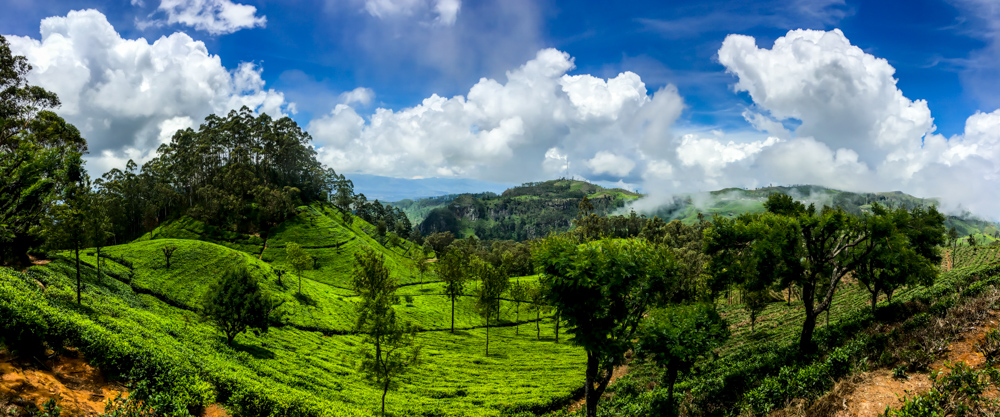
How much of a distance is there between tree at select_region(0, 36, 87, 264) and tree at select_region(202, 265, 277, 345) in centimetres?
1218

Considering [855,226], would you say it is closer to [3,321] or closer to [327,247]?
[3,321]

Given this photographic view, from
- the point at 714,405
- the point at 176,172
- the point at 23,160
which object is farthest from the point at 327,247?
the point at 714,405

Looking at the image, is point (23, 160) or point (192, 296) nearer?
point (23, 160)

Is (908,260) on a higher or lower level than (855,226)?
lower

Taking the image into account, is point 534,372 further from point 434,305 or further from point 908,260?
point 434,305

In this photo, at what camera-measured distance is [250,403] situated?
49.3ft

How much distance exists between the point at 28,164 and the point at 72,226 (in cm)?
1557

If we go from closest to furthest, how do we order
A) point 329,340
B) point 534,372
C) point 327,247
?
point 534,372 → point 329,340 → point 327,247

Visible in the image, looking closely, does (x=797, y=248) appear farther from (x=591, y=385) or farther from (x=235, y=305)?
(x=235, y=305)

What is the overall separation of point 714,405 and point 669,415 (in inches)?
88.3

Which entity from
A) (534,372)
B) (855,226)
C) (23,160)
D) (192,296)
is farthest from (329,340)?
(855,226)

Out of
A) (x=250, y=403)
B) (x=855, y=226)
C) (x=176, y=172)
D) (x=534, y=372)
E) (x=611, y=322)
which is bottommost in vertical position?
(x=534, y=372)

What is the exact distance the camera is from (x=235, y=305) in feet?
111

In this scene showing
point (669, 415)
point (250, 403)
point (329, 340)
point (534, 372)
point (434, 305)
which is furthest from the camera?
point (434, 305)
